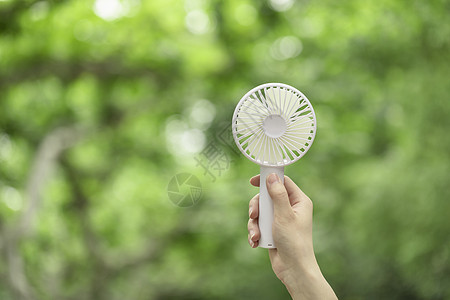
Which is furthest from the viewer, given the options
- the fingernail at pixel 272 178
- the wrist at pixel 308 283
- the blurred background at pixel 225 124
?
the blurred background at pixel 225 124

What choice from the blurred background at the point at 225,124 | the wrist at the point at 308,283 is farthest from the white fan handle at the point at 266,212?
the blurred background at the point at 225,124

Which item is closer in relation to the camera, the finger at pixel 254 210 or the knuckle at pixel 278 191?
the knuckle at pixel 278 191

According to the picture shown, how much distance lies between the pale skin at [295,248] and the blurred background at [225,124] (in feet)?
6.50

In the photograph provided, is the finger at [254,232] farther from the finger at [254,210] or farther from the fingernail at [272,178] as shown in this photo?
the fingernail at [272,178]

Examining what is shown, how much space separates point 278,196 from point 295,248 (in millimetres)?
141

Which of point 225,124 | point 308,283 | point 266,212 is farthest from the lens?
point 225,124

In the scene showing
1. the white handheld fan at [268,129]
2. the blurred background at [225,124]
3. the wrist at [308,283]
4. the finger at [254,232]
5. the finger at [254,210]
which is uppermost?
the blurred background at [225,124]

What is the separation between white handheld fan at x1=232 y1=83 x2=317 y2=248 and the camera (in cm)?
126

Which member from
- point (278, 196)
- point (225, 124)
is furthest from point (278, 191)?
point (225, 124)

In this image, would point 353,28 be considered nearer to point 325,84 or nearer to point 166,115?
point 325,84

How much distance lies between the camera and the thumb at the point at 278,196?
46.4 inches

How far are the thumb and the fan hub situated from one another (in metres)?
0.13

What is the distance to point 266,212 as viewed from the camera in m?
1.26

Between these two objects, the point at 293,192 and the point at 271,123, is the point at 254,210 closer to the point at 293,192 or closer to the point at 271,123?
the point at 293,192
